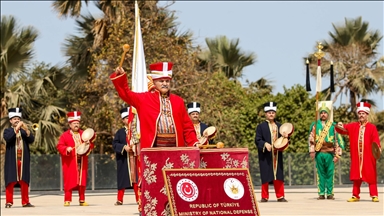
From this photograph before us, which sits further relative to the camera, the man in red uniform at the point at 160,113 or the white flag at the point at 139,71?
the white flag at the point at 139,71

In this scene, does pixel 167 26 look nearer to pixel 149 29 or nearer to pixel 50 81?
pixel 149 29

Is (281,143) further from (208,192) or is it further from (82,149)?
(208,192)

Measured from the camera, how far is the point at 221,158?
10.9 m

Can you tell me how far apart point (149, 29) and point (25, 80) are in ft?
14.0

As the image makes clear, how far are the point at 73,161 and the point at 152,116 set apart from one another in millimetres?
8145

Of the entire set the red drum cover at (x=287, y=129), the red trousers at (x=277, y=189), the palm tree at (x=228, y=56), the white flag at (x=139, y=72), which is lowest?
the red trousers at (x=277, y=189)

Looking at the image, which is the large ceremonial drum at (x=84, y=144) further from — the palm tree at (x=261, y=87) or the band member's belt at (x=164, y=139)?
the palm tree at (x=261, y=87)

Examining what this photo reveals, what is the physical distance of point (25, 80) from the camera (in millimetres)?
30344

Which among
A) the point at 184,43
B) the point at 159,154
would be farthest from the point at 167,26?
the point at 159,154

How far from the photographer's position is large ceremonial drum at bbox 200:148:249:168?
10.8m

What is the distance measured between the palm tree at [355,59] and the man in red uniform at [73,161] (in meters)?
16.1

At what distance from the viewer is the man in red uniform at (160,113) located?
1137 centimetres

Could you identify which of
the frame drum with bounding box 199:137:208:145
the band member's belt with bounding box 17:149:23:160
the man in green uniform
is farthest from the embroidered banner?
the band member's belt with bounding box 17:149:23:160

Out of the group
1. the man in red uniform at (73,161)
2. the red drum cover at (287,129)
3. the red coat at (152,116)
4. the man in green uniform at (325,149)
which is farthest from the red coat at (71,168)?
the red coat at (152,116)
